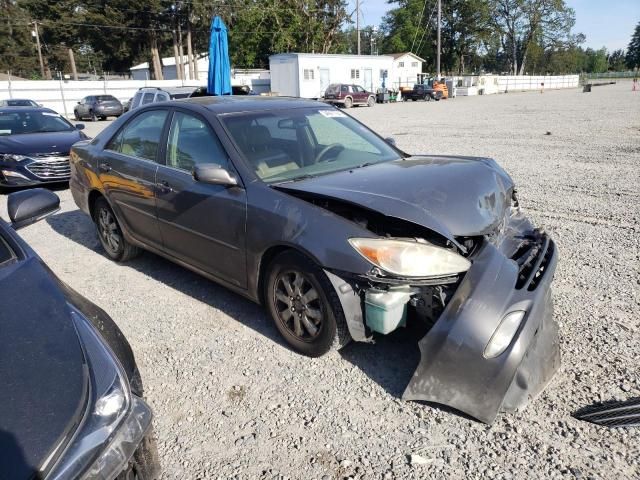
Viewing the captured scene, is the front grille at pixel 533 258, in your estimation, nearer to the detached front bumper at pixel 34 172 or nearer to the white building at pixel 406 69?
the detached front bumper at pixel 34 172

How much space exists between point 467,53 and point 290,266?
83549mm

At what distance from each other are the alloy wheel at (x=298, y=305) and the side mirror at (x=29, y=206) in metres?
1.43

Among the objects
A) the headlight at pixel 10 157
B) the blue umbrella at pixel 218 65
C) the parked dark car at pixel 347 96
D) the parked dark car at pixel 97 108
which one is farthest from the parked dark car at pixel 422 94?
the headlight at pixel 10 157

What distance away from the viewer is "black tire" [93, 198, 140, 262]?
4949mm

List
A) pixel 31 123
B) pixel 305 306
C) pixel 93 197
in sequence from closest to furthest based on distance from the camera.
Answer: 1. pixel 305 306
2. pixel 93 197
3. pixel 31 123

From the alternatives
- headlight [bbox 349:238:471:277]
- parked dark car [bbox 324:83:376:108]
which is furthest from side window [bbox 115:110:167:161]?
parked dark car [bbox 324:83:376:108]

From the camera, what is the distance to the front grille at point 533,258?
8.95 ft

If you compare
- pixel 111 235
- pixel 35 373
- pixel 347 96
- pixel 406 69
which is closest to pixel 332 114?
pixel 111 235

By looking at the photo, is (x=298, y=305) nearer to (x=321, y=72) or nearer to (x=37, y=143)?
(x=37, y=143)

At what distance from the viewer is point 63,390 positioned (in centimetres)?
167

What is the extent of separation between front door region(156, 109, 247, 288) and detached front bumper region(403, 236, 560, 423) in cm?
147

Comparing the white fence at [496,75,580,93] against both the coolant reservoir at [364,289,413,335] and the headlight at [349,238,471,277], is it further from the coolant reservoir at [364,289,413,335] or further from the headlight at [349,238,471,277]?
the coolant reservoir at [364,289,413,335]

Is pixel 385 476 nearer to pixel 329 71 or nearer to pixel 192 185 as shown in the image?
pixel 192 185

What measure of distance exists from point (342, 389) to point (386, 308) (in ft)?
2.06
